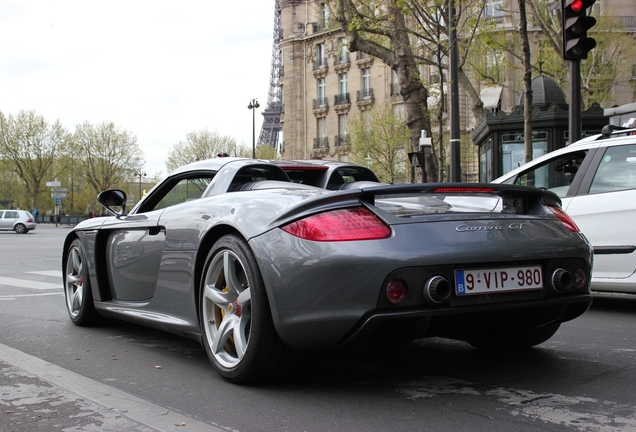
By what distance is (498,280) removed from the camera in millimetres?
3502

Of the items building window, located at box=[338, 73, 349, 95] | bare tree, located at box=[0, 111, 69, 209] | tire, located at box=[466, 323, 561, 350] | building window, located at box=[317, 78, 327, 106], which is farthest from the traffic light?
bare tree, located at box=[0, 111, 69, 209]

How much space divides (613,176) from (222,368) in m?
4.55

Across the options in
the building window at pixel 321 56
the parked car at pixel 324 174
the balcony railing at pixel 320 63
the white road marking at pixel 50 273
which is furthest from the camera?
the building window at pixel 321 56

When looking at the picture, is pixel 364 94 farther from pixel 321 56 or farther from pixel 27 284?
pixel 27 284

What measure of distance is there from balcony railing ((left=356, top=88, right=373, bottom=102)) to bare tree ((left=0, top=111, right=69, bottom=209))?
34.0m

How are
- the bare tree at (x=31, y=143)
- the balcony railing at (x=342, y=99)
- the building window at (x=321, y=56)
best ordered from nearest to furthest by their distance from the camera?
the balcony railing at (x=342, y=99), the building window at (x=321, y=56), the bare tree at (x=31, y=143)

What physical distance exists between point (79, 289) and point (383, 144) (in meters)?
47.2

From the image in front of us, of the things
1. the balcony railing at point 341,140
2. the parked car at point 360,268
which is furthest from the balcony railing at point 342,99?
the parked car at point 360,268

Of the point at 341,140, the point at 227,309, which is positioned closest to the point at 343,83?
the point at 341,140

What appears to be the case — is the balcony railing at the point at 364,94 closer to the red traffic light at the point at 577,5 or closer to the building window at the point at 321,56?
the building window at the point at 321,56

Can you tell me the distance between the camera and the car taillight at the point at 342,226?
133 inches

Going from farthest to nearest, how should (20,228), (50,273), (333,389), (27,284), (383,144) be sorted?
1. (383,144)
2. (20,228)
3. (50,273)
4. (27,284)
5. (333,389)

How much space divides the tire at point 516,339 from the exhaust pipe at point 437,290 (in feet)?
A: 3.62

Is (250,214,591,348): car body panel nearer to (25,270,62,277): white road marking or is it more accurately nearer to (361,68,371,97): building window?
(25,270,62,277): white road marking
